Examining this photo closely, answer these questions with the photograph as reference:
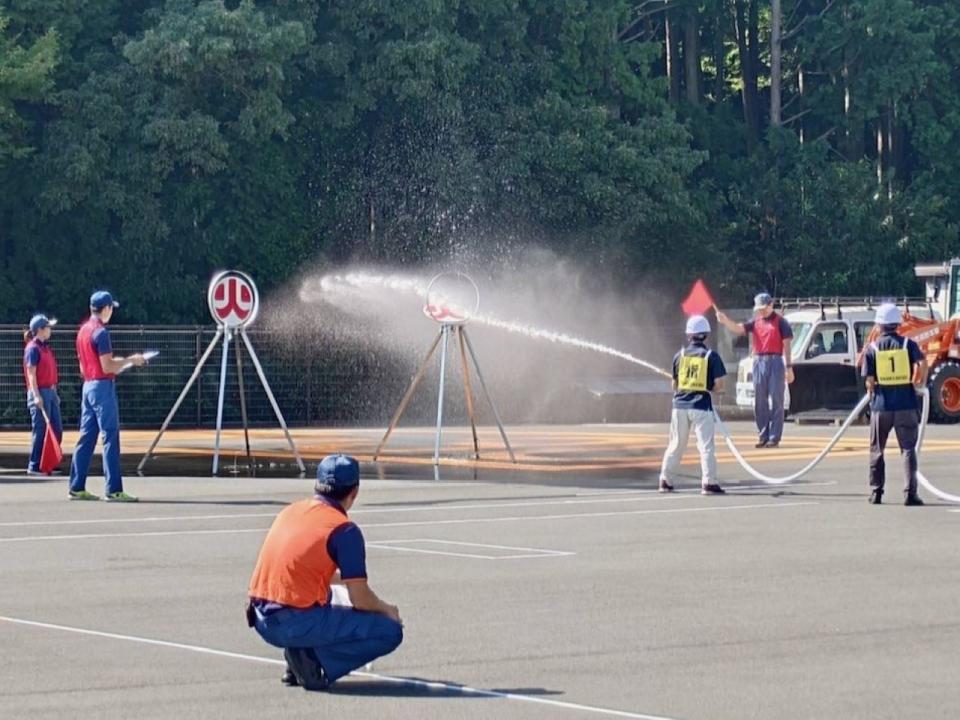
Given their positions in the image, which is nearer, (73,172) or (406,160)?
(73,172)

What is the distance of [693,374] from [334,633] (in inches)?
453

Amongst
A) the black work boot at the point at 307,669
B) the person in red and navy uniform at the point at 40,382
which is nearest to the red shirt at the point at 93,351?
the person in red and navy uniform at the point at 40,382

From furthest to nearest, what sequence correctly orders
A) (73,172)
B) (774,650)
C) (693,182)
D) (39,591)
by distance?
(693,182), (73,172), (39,591), (774,650)

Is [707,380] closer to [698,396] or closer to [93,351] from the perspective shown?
[698,396]

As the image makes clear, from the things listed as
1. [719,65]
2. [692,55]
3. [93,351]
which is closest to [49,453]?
[93,351]

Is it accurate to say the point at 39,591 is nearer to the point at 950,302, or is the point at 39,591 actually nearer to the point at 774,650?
the point at 774,650

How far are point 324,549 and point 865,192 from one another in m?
50.8

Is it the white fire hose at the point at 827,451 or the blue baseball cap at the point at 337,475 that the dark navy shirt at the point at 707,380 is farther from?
the blue baseball cap at the point at 337,475

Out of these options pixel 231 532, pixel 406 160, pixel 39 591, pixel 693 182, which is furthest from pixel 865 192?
pixel 39 591

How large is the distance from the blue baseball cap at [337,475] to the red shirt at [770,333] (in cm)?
1821

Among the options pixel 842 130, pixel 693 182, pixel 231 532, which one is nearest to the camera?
pixel 231 532

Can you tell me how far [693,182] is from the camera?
57719 millimetres

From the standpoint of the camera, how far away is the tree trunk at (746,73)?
63.5m

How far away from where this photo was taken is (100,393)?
1911 centimetres
